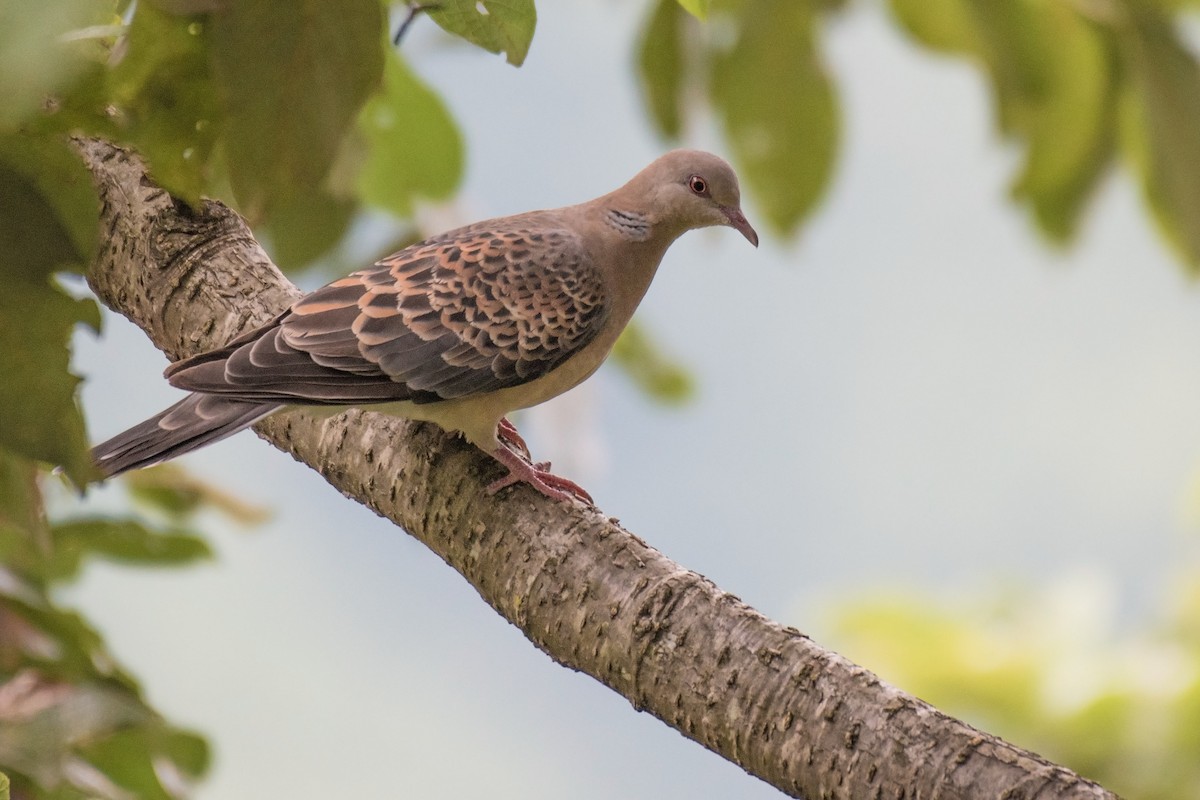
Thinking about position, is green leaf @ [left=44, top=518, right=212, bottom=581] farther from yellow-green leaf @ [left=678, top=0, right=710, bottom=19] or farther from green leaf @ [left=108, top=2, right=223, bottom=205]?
yellow-green leaf @ [left=678, top=0, right=710, bottom=19]

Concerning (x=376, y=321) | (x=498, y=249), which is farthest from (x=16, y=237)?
(x=498, y=249)

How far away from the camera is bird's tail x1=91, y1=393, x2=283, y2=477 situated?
1.51 meters

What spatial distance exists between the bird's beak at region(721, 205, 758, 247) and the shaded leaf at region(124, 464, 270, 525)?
36.6 inches

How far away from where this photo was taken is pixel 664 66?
186cm

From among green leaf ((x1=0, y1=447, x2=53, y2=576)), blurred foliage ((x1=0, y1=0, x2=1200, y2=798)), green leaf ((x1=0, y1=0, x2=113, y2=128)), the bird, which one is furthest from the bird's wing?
green leaf ((x1=0, y1=0, x2=113, y2=128))

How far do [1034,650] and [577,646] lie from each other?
2.55 metres

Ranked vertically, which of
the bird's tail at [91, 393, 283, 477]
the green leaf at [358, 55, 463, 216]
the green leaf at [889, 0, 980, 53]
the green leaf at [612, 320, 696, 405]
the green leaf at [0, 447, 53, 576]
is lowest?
the green leaf at [0, 447, 53, 576]

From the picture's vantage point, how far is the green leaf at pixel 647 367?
2.15 metres

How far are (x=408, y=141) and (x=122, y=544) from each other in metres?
0.65

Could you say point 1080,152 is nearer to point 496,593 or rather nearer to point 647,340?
point 647,340

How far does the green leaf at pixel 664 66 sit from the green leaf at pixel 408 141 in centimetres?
36

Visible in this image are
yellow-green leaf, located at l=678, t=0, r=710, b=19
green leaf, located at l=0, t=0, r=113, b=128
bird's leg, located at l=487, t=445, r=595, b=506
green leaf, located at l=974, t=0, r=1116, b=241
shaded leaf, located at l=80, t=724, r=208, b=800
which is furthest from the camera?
green leaf, located at l=974, t=0, r=1116, b=241

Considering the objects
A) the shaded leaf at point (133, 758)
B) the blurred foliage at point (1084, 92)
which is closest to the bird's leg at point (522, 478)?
the shaded leaf at point (133, 758)

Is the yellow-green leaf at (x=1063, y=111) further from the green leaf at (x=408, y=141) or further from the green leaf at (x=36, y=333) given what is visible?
the green leaf at (x=36, y=333)
